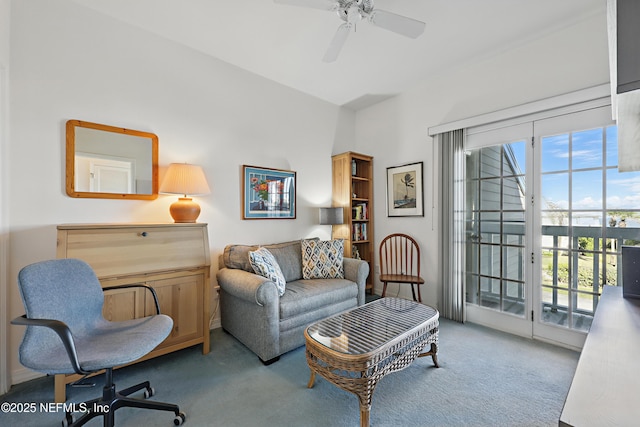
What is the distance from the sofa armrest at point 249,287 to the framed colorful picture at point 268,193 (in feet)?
2.72

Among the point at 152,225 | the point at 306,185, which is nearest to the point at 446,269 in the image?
the point at 306,185

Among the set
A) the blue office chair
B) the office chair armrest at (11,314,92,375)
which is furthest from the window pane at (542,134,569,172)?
the office chair armrest at (11,314,92,375)

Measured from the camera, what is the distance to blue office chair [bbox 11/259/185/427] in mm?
1287

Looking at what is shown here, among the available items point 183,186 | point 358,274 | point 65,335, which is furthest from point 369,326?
point 183,186

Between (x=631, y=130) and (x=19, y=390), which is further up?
(x=631, y=130)

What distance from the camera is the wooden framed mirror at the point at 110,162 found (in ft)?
6.99

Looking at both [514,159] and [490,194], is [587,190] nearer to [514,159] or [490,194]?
[514,159]

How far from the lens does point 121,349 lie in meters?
1.40

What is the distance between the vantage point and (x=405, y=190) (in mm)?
3645

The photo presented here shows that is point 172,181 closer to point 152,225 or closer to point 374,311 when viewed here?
point 152,225

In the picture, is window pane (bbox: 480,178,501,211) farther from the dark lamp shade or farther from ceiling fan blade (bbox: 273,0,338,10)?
ceiling fan blade (bbox: 273,0,338,10)

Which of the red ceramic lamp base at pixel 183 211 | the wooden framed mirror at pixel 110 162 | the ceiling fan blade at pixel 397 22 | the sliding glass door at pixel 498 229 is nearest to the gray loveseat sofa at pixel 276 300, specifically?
the red ceramic lamp base at pixel 183 211

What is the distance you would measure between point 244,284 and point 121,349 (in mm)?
957

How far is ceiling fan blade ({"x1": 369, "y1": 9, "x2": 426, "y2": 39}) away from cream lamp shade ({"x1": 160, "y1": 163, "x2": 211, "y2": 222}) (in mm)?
1900
